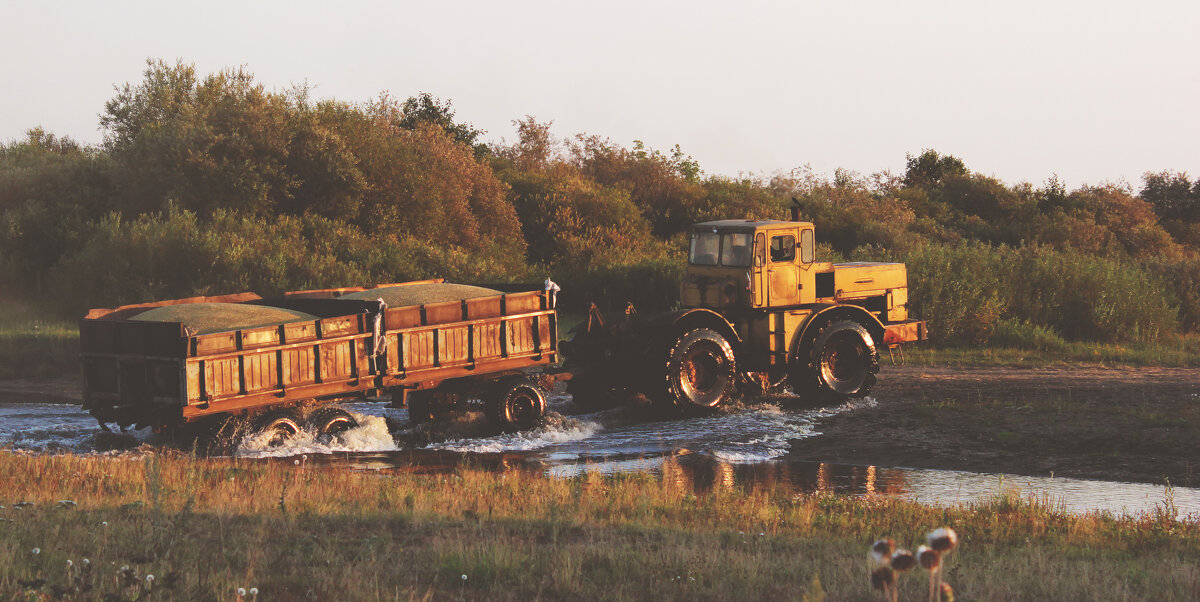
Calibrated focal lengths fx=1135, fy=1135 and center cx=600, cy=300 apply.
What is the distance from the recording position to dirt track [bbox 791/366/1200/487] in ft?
44.7

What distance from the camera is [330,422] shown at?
48.4 ft

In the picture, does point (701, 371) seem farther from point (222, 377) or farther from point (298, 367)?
point (222, 377)

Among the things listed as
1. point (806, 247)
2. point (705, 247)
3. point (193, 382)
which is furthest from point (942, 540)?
point (806, 247)

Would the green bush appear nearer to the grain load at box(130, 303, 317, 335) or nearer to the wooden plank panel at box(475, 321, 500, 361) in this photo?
the wooden plank panel at box(475, 321, 500, 361)

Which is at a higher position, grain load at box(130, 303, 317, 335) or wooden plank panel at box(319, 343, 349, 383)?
grain load at box(130, 303, 317, 335)

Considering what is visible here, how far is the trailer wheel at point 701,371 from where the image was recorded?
16.9 m

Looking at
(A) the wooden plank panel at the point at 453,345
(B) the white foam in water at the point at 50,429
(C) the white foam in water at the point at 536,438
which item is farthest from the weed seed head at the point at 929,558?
(B) the white foam in water at the point at 50,429

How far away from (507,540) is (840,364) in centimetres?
1158

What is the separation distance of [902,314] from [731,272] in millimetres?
3908

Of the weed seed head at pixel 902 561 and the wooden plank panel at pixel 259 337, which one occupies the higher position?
the wooden plank panel at pixel 259 337

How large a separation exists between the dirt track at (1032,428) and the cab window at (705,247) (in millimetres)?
3153

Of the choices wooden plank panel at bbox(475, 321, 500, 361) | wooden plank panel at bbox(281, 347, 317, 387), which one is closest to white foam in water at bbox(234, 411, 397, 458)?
wooden plank panel at bbox(281, 347, 317, 387)

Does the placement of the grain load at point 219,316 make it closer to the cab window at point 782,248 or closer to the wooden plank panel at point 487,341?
the wooden plank panel at point 487,341

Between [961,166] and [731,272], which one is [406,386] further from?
[961,166]
